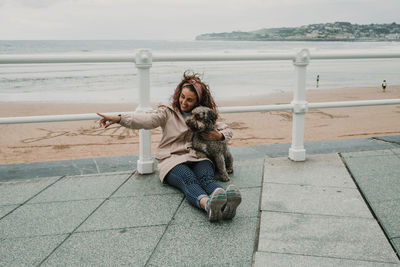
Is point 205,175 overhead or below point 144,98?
below

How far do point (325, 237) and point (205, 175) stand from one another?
47.7 inches

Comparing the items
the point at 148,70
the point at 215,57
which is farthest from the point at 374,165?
the point at 148,70

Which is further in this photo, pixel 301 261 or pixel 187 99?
pixel 187 99

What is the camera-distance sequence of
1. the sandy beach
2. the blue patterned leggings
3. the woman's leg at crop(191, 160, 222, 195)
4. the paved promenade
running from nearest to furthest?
the paved promenade
the blue patterned leggings
the woman's leg at crop(191, 160, 222, 195)
the sandy beach

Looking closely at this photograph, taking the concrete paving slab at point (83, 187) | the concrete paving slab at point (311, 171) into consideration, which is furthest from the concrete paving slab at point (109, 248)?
the concrete paving slab at point (311, 171)

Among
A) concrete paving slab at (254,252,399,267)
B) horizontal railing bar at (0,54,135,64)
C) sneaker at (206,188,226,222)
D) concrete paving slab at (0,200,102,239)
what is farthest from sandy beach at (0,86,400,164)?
concrete paving slab at (254,252,399,267)

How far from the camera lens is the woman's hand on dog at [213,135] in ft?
12.2

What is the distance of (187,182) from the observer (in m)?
3.47

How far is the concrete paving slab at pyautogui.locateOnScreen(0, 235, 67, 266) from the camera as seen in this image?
96.4 inches

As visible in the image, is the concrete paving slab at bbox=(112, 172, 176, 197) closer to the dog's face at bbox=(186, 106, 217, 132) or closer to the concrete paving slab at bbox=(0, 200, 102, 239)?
the concrete paving slab at bbox=(0, 200, 102, 239)

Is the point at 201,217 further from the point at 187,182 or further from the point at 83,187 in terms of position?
the point at 83,187

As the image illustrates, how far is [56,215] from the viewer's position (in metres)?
3.13

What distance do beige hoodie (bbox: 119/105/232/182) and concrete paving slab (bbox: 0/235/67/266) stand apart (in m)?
1.25

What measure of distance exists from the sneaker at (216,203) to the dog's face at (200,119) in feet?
2.85
